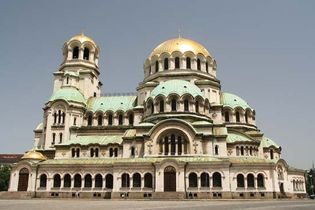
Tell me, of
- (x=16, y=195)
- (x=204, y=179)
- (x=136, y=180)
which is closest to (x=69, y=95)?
(x=16, y=195)

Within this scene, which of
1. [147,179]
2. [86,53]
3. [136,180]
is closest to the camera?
[147,179]

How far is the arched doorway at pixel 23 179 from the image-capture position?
46969mm

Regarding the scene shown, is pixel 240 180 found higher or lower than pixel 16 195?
higher

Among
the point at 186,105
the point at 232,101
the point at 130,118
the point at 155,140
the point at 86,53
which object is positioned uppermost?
the point at 86,53

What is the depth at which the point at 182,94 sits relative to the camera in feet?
162

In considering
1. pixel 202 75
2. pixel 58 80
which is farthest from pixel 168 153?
pixel 58 80

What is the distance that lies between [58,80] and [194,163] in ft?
103

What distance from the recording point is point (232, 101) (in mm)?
56625

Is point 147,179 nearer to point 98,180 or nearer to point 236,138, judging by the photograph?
point 98,180

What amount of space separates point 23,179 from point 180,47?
109ft

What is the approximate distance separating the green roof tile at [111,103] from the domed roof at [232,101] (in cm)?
1572

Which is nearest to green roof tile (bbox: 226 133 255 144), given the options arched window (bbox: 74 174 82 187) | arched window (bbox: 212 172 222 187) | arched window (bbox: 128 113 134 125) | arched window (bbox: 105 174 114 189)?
arched window (bbox: 212 172 222 187)

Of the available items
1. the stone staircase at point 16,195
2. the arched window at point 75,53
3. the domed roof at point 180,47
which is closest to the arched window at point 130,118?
the domed roof at point 180,47

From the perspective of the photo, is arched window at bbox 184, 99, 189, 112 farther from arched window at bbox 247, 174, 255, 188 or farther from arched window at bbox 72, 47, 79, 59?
arched window at bbox 72, 47, 79, 59
